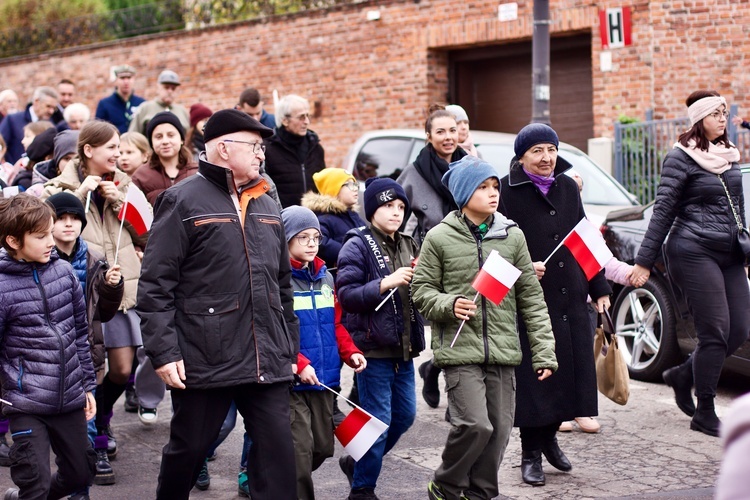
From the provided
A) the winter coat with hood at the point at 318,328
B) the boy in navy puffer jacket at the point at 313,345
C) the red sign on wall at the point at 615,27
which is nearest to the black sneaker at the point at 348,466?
the boy in navy puffer jacket at the point at 313,345

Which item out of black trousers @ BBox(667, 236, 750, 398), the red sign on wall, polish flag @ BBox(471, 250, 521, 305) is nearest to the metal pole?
the red sign on wall

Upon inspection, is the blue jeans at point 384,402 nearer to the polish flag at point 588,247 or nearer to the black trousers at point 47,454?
the polish flag at point 588,247

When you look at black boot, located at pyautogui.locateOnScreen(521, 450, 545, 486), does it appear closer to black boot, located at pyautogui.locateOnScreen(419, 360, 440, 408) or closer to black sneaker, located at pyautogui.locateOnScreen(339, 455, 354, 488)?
black sneaker, located at pyautogui.locateOnScreen(339, 455, 354, 488)

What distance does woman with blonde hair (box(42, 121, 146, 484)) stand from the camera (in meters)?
6.96

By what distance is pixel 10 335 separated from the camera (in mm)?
5375

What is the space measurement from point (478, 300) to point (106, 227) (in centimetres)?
262

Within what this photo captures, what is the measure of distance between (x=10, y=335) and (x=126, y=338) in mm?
1649

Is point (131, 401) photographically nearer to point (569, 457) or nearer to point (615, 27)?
point (569, 457)

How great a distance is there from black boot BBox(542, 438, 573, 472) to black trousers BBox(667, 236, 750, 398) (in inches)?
51.0

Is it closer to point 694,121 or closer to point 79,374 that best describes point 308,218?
point 79,374

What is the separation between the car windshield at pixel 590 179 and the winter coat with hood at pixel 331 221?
3.89 meters

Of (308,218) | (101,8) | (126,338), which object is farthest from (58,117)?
(101,8)

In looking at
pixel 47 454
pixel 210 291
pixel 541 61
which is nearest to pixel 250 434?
pixel 210 291

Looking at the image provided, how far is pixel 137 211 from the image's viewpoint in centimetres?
659
